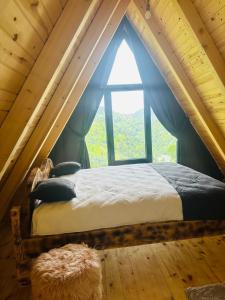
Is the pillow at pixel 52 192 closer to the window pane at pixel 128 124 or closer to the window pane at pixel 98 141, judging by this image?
the window pane at pixel 98 141

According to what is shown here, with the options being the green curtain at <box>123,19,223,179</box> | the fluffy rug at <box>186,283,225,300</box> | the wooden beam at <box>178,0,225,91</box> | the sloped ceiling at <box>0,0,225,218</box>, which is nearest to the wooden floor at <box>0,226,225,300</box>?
the fluffy rug at <box>186,283,225,300</box>

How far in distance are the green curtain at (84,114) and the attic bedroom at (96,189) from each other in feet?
1.96

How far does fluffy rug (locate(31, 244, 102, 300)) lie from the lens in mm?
1474

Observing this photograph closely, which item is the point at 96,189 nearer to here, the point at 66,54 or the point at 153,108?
the point at 66,54

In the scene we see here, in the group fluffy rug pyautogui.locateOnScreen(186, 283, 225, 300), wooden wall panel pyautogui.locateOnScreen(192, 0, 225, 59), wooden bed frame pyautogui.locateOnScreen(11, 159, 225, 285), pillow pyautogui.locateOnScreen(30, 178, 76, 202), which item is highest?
wooden wall panel pyautogui.locateOnScreen(192, 0, 225, 59)

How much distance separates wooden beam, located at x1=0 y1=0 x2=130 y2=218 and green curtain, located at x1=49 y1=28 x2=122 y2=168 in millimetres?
738

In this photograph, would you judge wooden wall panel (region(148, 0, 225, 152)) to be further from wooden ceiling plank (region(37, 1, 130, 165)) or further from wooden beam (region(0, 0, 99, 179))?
wooden beam (region(0, 0, 99, 179))

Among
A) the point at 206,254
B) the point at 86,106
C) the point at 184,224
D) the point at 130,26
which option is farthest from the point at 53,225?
the point at 130,26

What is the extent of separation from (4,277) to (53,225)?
2.45ft

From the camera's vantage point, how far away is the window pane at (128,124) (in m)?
4.57

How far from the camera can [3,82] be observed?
154 centimetres

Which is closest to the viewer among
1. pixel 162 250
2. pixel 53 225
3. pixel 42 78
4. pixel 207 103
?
pixel 42 78

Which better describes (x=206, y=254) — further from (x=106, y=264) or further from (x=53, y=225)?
(x=53, y=225)

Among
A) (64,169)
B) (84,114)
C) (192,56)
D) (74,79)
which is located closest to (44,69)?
(74,79)
